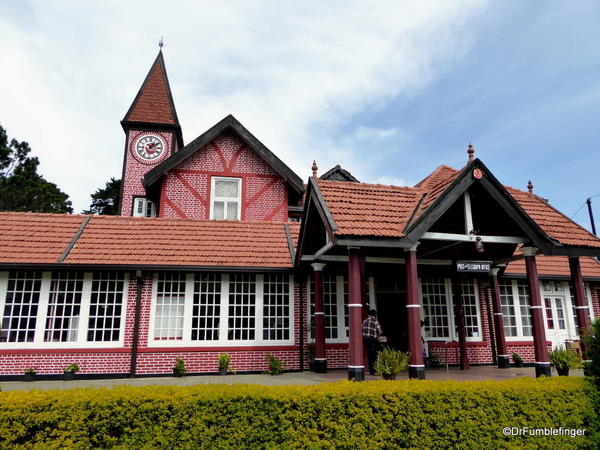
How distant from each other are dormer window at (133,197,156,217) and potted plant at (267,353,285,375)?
40.9 ft

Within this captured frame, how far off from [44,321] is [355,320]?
8220 mm

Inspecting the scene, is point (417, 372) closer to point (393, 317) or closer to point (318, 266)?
point (318, 266)

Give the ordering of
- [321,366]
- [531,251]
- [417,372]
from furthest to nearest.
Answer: [321,366], [531,251], [417,372]

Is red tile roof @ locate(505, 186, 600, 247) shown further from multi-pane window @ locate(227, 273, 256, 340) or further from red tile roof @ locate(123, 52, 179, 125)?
red tile roof @ locate(123, 52, 179, 125)

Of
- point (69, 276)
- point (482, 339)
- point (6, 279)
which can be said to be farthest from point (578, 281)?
point (6, 279)

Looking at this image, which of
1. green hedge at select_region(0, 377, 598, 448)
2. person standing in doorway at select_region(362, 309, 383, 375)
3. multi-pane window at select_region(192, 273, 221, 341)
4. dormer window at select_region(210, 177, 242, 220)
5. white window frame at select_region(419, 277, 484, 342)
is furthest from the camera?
dormer window at select_region(210, 177, 242, 220)

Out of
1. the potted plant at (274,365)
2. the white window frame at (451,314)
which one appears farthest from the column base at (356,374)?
the white window frame at (451,314)

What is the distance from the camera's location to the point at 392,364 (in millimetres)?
7387

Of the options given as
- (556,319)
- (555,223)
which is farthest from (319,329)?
(556,319)

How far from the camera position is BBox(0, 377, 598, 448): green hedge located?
4.99m

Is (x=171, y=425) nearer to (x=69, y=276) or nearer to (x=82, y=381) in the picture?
(x=82, y=381)

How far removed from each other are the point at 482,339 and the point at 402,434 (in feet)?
29.2

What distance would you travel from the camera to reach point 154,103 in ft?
80.4

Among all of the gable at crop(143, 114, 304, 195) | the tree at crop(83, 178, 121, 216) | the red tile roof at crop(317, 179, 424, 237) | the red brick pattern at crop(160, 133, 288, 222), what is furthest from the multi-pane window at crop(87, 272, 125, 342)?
the tree at crop(83, 178, 121, 216)
